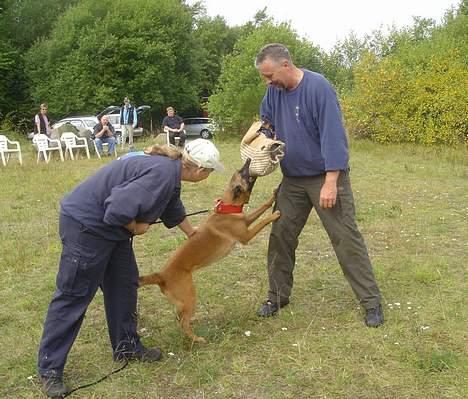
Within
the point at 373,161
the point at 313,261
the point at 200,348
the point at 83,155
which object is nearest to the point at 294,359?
the point at 200,348

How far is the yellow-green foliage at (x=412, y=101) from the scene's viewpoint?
1485cm

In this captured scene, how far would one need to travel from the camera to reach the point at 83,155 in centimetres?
1677

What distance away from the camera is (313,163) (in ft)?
12.8

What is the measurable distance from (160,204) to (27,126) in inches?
1252

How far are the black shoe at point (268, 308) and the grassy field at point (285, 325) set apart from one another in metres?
0.06

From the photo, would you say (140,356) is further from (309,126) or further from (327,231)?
(309,126)

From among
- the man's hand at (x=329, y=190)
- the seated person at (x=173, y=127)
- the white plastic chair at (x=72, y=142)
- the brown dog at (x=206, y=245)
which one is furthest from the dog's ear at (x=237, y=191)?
the seated person at (x=173, y=127)

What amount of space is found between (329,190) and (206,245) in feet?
3.07

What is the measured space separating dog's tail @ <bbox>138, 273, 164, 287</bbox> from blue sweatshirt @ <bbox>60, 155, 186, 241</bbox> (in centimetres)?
50

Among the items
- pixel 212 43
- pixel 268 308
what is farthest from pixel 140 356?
pixel 212 43

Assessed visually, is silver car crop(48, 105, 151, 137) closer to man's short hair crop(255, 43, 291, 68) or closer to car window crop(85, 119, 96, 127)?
car window crop(85, 119, 96, 127)

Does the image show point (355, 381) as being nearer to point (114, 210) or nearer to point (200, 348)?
point (200, 348)

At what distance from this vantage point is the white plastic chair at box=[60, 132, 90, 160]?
1594 cm

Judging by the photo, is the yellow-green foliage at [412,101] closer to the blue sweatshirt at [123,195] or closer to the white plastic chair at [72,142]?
the white plastic chair at [72,142]
